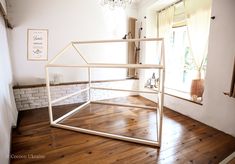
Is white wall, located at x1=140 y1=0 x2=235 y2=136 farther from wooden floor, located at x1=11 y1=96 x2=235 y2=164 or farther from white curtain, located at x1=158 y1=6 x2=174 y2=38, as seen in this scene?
white curtain, located at x1=158 y1=6 x2=174 y2=38

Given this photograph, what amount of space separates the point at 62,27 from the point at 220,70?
304 centimetres

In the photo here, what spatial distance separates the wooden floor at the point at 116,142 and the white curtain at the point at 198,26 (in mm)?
1169

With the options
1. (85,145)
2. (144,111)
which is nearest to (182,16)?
(144,111)

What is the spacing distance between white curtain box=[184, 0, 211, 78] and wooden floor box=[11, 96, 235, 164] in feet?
3.84

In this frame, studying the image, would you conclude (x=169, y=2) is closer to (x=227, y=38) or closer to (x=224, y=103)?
(x=227, y=38)

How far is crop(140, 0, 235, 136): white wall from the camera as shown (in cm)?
200

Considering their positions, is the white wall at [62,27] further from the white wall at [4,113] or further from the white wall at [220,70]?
the white wall at [220,70]

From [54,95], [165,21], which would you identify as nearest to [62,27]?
[54,95]

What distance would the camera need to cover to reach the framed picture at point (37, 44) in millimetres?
3016

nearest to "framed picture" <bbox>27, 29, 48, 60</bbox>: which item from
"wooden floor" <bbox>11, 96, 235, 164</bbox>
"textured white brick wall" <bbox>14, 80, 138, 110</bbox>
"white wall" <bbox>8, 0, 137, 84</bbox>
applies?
"white wall" <bbox>8, 0, 137, 84</bbox>

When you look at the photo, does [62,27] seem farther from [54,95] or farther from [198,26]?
[198,26]

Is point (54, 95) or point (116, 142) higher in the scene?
point (54, 95)

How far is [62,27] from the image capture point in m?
3.21

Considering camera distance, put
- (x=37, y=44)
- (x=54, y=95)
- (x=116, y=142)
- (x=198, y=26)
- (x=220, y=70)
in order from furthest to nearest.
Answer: (x=54, y=95) < (x=37, y=44) < (x=198, y=26) < (x=220, y=70) < (x=116, y=142)
